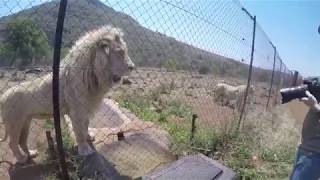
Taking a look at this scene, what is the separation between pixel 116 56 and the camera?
5.55m

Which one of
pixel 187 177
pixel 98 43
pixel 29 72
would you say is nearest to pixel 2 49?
pixel 29 72

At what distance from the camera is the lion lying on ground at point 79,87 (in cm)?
554

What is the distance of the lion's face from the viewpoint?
5.53 meters

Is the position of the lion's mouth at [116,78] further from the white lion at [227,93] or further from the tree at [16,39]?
the white lion at [227,93]

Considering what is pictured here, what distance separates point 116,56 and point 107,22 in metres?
0.88

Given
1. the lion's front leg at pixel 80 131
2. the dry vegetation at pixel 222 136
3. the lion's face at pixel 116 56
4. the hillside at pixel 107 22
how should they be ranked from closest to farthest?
the hillside at pixel 107 22 → the lion's face at pixel 116 56 → the lion's front leg at pixel 80 131 → the dry vegetation at pixel 222 136

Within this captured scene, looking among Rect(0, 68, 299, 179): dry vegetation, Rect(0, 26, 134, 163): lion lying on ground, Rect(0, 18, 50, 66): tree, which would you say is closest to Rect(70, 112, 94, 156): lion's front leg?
Rect(0, 26, 134, 163): lion lying on ground

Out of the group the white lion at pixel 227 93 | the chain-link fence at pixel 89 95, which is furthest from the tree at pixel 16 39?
the white lion at pixel 227 93

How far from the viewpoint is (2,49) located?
628 cm

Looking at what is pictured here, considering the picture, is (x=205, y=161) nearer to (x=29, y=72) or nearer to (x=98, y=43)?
(x=98, y=43)

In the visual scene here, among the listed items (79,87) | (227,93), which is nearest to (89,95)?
(79,87)

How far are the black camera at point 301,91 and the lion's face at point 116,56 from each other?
79.7 inches

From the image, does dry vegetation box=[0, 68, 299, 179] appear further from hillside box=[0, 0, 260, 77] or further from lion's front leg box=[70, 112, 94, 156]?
lion's front leg box=[70, 112, 94, 156]

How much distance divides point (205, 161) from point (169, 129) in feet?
5.79
